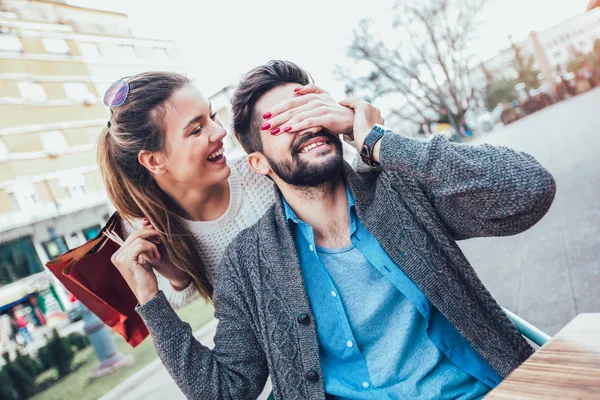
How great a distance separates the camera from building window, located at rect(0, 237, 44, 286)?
2674mm

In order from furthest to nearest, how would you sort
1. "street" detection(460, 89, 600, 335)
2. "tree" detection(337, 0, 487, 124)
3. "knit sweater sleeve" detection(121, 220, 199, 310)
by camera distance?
"tree" detection(337, 0, 487, 124) < "street" detection(460, 89, 600, 335) < "knit sweater sleeve" detection(121, 220, 199, 310)

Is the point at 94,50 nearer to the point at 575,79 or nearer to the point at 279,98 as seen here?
the point at 279,98

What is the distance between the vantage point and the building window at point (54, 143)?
293 cm

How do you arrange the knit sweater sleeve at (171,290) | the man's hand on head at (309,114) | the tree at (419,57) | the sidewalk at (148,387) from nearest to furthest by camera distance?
1. the man's hand on head at (309,114)
2. the knit sweater sleeve at (171,290)
3. the sidewalk at (148,387)
4. the tree at (419,57)

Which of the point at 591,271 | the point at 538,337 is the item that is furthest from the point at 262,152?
the point at 591,271

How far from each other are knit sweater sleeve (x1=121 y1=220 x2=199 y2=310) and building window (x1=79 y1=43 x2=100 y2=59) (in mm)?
1786

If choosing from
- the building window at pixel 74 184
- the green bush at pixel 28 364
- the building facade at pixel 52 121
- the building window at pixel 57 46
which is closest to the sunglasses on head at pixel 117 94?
the building facade at pixel 52 121

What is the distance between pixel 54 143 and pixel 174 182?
5.39 feet

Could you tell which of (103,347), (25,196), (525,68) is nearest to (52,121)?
(25,196)

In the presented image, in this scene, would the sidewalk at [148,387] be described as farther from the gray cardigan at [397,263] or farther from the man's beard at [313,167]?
the man's beard at [313,167]

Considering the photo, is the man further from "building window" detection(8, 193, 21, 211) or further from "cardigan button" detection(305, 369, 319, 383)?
"building window" detection(8, 193, 21, 211)

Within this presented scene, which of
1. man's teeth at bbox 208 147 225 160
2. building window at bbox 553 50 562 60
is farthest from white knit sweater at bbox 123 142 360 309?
building window at bbox 553 50 562 60

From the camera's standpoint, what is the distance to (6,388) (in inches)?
111

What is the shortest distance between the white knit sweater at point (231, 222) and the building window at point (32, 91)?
6.09ft
